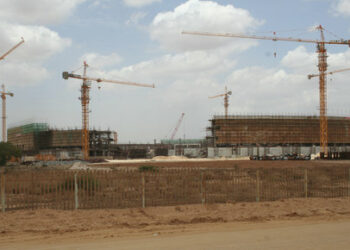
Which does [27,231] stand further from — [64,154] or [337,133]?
[337,133]

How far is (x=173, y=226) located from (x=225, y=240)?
2.31 metres

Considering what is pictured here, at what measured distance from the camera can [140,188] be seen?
16219 mm

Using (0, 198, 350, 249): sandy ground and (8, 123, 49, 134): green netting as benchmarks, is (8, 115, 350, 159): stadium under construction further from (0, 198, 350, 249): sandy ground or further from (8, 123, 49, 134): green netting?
(0, 198, 350, 249): sandy ground

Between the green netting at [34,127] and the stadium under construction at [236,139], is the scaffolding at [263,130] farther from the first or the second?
the green netting at [34,127]

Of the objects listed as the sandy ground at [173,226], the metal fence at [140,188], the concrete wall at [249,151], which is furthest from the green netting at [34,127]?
the sandy ground at [173,226]

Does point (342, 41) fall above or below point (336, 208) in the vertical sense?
above

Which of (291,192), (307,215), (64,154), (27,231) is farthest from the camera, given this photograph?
(64,154)

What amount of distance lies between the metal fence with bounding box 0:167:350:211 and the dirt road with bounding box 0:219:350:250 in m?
3.95

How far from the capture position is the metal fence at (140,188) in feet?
46.6

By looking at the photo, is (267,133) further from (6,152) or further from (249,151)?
(6,152)

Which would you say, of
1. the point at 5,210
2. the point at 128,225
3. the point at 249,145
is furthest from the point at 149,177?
the point at 249,145

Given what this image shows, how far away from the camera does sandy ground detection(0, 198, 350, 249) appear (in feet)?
31.6

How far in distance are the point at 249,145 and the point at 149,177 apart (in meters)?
104

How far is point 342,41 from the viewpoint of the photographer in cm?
9331
